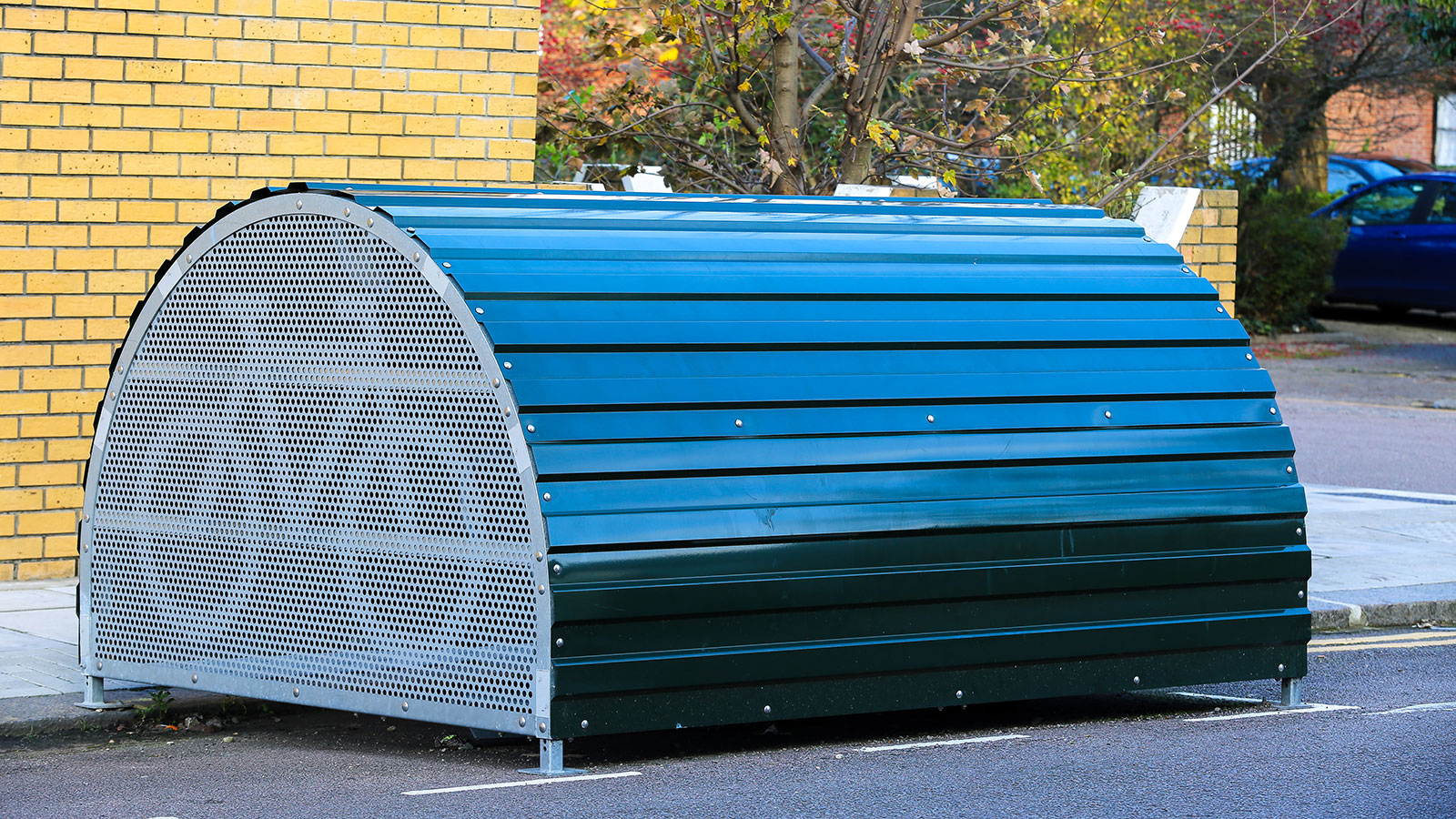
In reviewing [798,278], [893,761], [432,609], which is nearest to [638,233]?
[798,278]

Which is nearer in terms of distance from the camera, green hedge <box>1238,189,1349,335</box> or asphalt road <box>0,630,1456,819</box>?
asphalt road <box>0,630,1456,819</box>

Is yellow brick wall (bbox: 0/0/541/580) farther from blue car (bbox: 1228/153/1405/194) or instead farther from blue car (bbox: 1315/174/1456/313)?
blue car (bbox: 1228/153/1405/194)

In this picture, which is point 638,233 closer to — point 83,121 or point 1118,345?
point 1118,345

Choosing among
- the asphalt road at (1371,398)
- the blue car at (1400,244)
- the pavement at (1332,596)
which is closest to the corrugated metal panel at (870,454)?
the pavement at (1332,596)

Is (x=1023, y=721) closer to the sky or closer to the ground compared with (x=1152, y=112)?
closer to the ground

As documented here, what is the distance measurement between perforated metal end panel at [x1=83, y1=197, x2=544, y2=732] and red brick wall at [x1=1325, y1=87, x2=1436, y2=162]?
20782 millimetres

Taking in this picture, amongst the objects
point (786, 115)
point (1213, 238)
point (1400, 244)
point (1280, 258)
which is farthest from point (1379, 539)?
point (1400, 244)

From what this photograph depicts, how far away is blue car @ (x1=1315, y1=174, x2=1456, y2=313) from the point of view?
70.2ft

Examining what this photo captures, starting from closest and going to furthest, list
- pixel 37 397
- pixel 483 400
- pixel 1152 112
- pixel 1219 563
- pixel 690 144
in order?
pixel 483 400 → pixel 1219 563 → pixel 37 397 → pixel 690 144 → pixel 1152 112

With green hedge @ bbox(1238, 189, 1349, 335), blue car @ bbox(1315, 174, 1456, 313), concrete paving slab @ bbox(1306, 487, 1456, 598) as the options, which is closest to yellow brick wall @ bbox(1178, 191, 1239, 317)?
concrete paving slab @ bbox(1306, 487, 1456, 598)

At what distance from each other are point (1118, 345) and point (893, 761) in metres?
1.58

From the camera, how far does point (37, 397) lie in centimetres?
840

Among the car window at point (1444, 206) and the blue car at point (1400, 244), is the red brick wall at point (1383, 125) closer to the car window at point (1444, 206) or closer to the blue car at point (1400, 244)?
the blue car at point (1400, 244)

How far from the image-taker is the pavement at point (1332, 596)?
20.6ft
